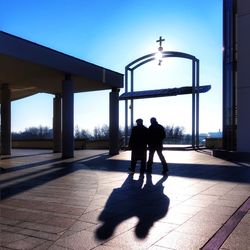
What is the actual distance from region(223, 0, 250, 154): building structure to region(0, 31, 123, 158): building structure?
599cm

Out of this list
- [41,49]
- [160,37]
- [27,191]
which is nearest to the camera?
[27,191]

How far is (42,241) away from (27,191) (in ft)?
12.8

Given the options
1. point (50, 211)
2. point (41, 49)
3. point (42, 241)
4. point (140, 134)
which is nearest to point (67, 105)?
point (41, 49)

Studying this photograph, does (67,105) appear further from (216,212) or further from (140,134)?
(216,212)

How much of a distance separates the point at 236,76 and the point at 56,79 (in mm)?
8920

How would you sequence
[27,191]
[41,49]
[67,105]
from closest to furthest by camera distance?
[27,191], [41,49], [67,105]

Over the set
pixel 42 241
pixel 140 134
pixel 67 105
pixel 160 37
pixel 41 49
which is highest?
pixel 160 37

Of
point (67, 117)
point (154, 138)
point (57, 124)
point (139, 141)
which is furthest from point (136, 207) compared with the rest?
point (57, 124)

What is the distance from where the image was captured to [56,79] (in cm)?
2084

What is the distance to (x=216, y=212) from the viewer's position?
6.53 m

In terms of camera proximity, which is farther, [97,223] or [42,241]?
[97,223]

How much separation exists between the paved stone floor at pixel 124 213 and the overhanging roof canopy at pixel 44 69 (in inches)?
248

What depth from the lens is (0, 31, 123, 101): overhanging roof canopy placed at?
50.5 feet

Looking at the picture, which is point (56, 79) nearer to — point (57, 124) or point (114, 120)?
point (114, 120)
